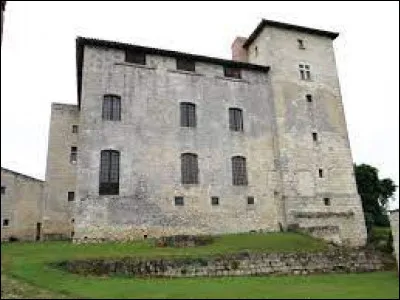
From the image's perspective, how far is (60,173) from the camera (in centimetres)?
3141

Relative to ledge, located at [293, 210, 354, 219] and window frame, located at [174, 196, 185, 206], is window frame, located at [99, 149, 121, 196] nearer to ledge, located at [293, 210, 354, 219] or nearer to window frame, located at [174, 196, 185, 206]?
window frame, located at [174, 196, 185, 206]

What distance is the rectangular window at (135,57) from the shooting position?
2681 centimetres

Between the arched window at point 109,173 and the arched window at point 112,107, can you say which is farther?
the arched window at point 112,107

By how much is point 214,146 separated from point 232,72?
5669mm

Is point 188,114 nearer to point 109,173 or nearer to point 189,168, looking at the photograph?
point 189,168

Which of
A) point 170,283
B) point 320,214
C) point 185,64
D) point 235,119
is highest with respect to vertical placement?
point 185,64

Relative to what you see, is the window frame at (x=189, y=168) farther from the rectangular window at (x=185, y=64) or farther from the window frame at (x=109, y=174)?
the rectangular window at (x=185, y=64)

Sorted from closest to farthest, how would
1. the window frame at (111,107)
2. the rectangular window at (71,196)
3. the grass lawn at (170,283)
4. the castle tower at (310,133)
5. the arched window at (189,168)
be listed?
1. the grass lawn at (170,283)
2. the window frame at (111,107)
3. the arched window at (189,168)
4. the castle tower at (310,133)
5. the rectangular window at (71,196)

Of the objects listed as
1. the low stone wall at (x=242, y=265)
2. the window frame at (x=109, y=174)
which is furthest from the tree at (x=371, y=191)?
the window frame at (x=109, y=174)

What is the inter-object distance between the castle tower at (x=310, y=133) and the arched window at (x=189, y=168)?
5.53 meters

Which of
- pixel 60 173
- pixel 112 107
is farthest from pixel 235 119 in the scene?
pixel 60 173

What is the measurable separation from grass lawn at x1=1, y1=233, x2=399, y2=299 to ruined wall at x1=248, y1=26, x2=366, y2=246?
8.31 metres

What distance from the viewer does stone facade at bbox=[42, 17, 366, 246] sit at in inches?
960

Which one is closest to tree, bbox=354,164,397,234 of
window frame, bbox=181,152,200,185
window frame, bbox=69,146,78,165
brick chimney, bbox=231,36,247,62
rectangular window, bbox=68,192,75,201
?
brick chimney, bbox=231,36,247,62
